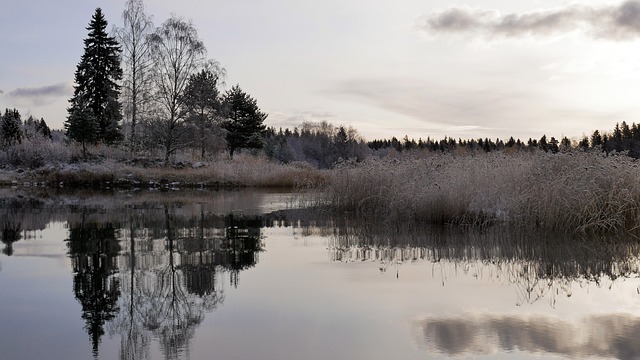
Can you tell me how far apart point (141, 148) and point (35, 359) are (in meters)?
38.9

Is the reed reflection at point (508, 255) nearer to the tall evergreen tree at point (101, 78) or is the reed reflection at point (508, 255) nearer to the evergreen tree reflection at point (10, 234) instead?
the evergreen tree reflection at point (10, 234)

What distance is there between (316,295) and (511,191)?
7.48 meters

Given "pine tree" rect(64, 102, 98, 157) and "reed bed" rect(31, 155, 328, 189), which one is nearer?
"reed bed" rect(31, 155, 328, 189)

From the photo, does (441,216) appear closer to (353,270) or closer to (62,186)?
(353,270)

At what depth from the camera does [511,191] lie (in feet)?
41.1

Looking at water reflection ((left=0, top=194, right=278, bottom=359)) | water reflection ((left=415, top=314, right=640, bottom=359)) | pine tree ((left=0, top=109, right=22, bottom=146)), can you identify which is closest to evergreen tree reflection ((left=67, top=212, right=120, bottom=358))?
water reflection ((left=0, top=194, right=278, bottom=359))

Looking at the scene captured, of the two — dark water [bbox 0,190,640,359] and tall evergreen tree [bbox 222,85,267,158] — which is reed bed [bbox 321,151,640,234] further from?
tall evergreen tree [bbox 222,85,267,158]

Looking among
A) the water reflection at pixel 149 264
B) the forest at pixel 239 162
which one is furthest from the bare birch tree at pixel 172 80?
the water reflection at pixel 149 264

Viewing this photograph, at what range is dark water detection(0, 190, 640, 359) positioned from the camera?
15.2ft

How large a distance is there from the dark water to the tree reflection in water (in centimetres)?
3

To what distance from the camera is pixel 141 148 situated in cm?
4141

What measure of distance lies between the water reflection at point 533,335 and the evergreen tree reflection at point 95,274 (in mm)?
2870

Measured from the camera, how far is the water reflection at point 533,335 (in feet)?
14.8

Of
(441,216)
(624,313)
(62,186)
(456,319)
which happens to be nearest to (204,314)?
(456,319)
